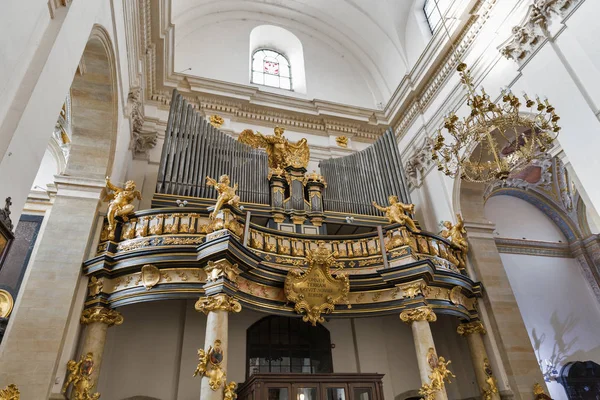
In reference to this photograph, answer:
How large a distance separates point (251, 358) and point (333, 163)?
523 centimetres

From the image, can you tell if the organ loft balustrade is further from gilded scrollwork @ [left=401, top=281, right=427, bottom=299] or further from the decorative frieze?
the decorative frieze

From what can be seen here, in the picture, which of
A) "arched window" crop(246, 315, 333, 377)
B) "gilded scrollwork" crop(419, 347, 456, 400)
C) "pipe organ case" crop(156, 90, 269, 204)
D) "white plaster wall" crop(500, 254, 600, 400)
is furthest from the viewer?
"white plaster wall" crop(500, 254, 600, 400)

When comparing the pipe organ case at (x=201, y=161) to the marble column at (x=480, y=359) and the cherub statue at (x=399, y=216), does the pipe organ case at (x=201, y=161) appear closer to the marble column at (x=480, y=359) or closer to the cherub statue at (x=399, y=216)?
the cherub statue at (x=399, y=216)

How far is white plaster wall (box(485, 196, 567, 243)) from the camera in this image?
13234 millimetres

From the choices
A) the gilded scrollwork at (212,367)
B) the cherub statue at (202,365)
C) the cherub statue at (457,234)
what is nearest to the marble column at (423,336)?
the cherub statue at (457,234)

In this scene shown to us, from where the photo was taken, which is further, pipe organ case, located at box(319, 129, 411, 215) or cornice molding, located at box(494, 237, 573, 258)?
cornice molding, located at box(494, 237, 573, 258)

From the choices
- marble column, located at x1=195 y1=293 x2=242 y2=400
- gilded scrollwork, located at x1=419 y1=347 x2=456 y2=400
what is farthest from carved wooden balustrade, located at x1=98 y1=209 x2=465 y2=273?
gilded scrollwork, located at x1=419 y1=347 x2=456 y2=400

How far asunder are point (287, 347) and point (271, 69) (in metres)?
9.46

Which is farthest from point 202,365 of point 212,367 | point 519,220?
point 519,220

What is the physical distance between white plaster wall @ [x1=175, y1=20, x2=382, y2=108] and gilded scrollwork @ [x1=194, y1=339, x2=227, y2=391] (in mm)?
9243

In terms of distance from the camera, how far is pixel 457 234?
9086 mm

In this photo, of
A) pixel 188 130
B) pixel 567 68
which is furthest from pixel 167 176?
pixel 567 68

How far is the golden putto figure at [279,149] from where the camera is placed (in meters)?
10.3

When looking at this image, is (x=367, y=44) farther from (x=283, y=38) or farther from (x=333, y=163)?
(x=333, y=163)
